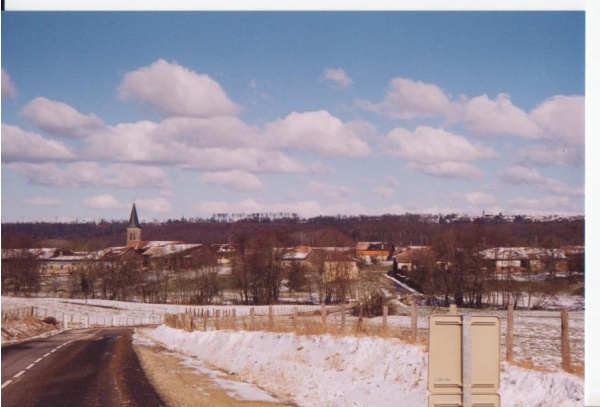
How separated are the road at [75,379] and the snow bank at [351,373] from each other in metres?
2.77

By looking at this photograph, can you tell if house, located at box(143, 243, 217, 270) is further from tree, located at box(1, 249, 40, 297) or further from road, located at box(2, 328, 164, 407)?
road, located at box(2, 328, 164, 407)

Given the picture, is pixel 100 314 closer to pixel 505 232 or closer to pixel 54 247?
pixel 54 247

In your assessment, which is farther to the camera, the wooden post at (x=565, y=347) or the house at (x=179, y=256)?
the house at (x=179, y=256)

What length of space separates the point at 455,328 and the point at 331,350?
32.7ft

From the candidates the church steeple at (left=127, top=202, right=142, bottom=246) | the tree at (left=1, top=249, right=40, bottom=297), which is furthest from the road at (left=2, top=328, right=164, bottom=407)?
the tree at (left=1, top=249, right=40, bottom=297)

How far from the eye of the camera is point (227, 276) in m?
68.4

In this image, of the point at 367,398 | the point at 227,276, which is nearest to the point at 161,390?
the point at 367,398

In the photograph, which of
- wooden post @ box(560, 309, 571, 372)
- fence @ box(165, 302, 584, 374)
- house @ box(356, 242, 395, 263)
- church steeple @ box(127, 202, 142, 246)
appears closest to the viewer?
wooden post @ box(560, 309, 571, 372)

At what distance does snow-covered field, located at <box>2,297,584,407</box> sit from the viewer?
32.6 feet

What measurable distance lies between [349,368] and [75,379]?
6668 mm

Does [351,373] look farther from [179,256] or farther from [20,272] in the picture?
[179,256]

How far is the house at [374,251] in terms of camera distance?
58.8m

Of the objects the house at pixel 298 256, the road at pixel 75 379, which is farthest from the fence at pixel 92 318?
the road at pixel 75 379

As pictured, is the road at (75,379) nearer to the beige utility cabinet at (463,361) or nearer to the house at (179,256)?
the beige utility cabinet at (463,361)
